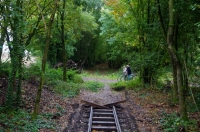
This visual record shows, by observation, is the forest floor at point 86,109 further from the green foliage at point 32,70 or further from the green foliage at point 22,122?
the green foliage at point 32,70

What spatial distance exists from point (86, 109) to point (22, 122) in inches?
146

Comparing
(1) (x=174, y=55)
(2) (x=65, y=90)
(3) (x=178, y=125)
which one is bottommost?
(3) (x=178, y=125)

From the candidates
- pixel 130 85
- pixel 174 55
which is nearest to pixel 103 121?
pixel 174 55

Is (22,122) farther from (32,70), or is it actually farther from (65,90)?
(65,90)

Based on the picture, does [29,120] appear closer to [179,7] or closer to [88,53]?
[179,7]

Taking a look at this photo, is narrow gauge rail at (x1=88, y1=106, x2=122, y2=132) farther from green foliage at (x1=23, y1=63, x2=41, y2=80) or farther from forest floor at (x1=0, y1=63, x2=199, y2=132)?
green foliage at (x1=23, y1=63, x2=41, y2=80)

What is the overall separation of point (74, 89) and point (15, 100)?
5839 mm

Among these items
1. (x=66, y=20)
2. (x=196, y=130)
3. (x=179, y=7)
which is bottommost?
(x=196, y=130)

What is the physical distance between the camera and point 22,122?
7.82m

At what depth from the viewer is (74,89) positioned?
14891mm

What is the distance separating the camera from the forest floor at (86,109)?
27.5 ft

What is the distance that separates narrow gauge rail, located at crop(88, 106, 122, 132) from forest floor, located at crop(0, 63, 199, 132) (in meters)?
0.25

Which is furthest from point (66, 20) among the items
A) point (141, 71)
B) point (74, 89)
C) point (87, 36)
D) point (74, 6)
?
point (87, 36)

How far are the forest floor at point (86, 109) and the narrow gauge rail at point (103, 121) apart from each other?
0.25 meters
